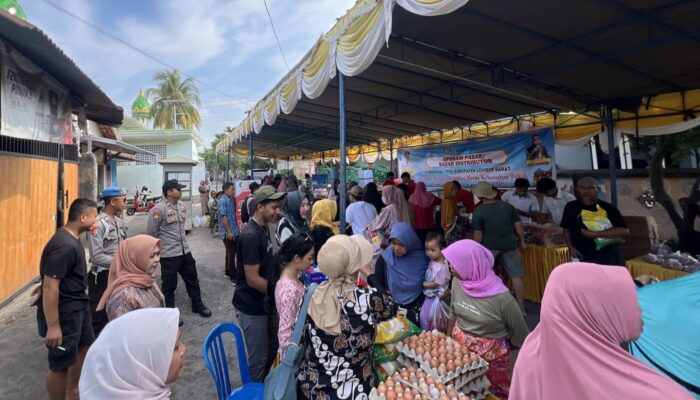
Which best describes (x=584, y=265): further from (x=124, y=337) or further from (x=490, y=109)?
(x=490, y=109)

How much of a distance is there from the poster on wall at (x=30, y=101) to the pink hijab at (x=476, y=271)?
17.6 ft

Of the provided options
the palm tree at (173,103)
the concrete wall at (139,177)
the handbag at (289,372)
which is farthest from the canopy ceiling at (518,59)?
the palm tree at (173,103)

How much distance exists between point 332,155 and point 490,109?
9120 mm

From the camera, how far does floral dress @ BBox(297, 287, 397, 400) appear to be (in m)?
1.57

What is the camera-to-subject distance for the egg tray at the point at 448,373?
65.7 inches

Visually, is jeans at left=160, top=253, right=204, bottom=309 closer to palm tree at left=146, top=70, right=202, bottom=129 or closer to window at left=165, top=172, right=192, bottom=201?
window at left=165, top=172, right=192, bottom=201

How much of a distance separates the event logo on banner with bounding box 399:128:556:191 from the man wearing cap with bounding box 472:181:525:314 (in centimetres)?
253

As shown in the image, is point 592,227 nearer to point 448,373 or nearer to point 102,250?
point 448,373

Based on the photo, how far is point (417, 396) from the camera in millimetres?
1522

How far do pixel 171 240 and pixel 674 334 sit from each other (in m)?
4.50

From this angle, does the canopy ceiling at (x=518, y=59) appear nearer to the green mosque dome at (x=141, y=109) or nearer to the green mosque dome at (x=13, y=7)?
the green mosque dome at (x=13, y=7)

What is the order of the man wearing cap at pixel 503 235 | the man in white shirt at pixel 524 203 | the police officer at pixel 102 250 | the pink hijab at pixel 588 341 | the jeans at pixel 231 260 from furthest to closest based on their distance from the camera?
the jeans at pixel 231 260, the man in white shirt at pixel 524 203, the man wearing cap at pixel 503 235, the police officer at pixel 102 250, the pink hijab at pixel 588 341

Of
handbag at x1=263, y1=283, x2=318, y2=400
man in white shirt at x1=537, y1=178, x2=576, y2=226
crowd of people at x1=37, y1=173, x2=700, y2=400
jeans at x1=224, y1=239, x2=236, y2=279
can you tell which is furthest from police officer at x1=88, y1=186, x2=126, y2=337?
man in white shirt at x1=537, y1=178, x2=576, y2=226

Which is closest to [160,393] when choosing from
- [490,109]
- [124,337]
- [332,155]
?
[124,337]
